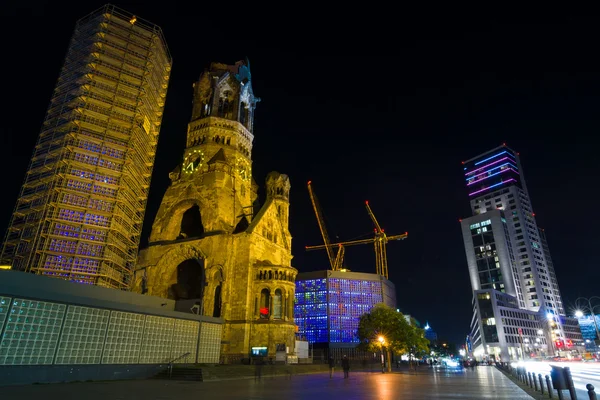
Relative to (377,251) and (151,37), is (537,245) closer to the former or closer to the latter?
(377,251)

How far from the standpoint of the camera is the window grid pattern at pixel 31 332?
59.0 ft

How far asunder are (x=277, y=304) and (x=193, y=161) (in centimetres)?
2622

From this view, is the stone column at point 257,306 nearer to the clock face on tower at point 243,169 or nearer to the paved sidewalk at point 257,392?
the clock face on tower at point 243,169

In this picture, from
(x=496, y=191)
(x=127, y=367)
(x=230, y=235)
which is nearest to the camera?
(x=127, y=367)

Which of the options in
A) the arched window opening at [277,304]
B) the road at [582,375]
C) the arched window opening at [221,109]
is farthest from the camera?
the arched window opening at [221,109]

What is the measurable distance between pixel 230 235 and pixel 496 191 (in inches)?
6090

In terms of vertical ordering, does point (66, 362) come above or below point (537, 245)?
below

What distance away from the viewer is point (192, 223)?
2125 inches

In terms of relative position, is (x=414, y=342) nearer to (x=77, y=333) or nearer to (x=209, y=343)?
(x=209, y=343)

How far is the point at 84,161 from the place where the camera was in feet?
125

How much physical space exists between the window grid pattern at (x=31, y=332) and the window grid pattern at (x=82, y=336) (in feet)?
1.61

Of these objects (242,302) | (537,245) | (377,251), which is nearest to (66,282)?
(242,302)

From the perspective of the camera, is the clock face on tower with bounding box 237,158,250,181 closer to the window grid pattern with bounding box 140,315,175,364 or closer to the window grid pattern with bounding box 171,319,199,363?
the window grid pattern with bounding box 171,319,199,363

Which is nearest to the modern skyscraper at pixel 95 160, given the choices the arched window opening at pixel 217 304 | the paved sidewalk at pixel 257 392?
the arched window opening at pixel 217 304
